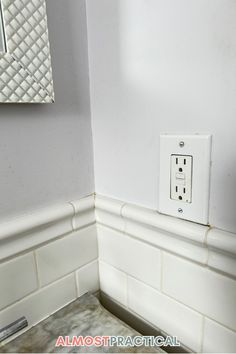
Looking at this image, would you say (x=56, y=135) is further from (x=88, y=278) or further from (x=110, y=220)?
(x=88, y=278)

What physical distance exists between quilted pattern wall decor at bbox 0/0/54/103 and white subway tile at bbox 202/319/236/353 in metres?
Answer: 0.47

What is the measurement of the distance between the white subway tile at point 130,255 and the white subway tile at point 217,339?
11 centimetres

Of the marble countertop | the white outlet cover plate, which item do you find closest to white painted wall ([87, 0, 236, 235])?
the white outlet cover plate

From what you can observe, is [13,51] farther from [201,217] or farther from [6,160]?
[201,217]

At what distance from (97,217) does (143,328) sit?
247 mm

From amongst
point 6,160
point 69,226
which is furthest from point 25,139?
point 69,226

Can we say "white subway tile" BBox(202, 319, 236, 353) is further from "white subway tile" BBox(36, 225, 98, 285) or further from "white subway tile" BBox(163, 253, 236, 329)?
"white subway tile" BBox(36, 225, 98, 285)

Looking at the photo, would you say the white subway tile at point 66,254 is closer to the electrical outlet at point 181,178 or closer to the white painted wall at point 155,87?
the white painted wall at point 155,87

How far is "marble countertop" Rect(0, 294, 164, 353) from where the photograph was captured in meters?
0.45

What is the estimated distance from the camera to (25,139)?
1.49 feet

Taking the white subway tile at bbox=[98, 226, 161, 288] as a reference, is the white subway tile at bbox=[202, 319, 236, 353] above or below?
below

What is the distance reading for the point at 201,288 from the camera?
0.43 metres

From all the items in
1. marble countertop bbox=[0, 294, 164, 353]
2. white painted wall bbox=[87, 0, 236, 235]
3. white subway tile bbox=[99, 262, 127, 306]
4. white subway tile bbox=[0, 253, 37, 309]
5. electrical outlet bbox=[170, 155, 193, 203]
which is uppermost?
white painted wall bbox=[87, 0, 236, 235]

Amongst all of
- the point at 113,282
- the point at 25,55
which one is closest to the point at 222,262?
the point at 113,282
